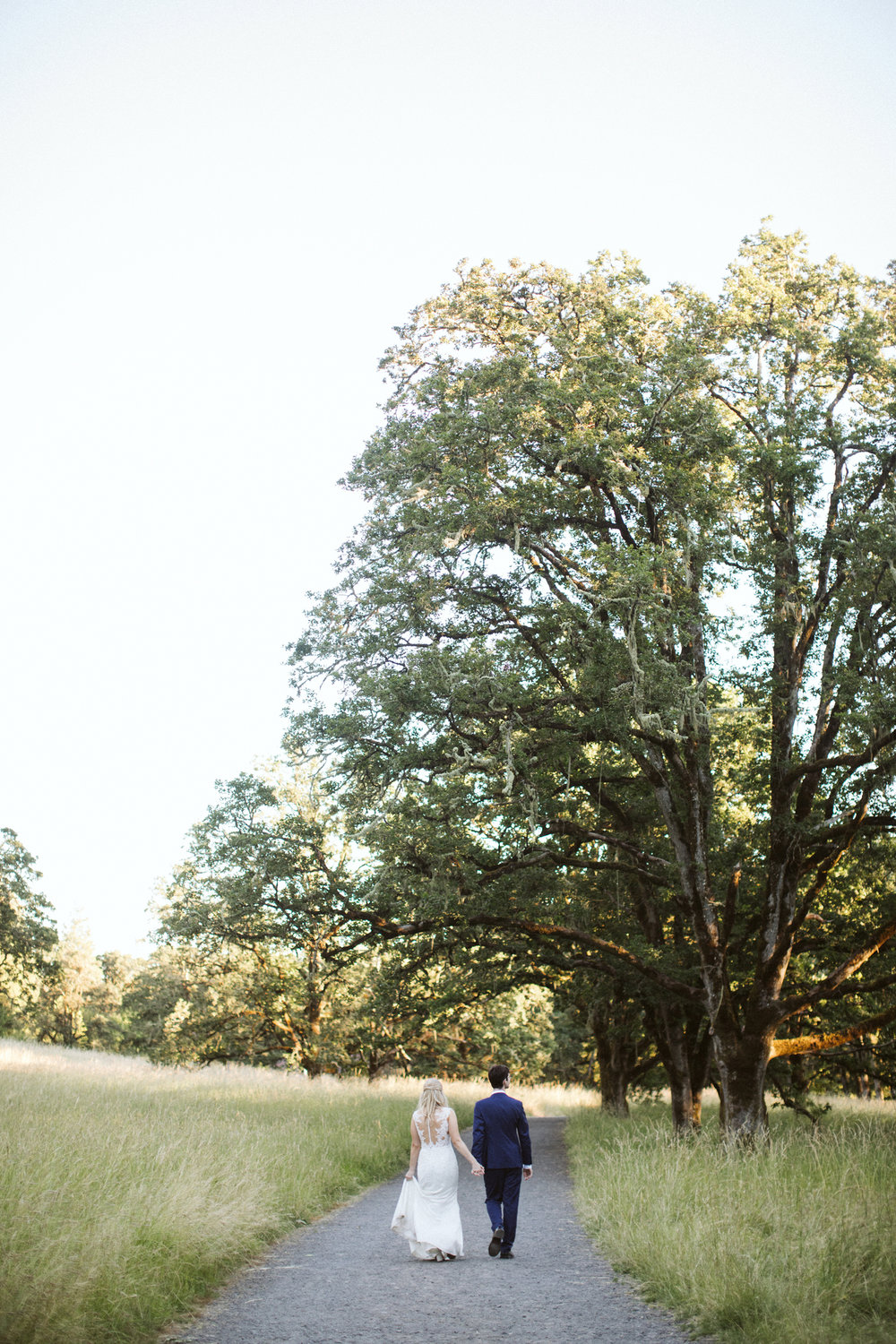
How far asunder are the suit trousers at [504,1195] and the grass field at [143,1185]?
2.07 metres

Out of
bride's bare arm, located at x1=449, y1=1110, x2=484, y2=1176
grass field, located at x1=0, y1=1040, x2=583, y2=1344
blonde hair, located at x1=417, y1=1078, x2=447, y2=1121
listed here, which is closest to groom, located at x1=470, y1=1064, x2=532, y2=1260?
bride's bare arm, located at x1=449, y1=1110, x2=484, y2=1176

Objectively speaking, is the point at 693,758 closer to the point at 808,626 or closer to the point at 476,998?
the point at 808,626

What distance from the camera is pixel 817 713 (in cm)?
A: 1475

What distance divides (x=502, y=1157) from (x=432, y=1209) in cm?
75

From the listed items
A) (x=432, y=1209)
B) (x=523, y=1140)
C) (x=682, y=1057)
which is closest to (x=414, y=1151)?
(x=432, y=1209)

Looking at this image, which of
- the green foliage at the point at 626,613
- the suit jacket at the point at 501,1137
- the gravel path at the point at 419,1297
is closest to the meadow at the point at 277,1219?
the gravel path at the point at 419,1297

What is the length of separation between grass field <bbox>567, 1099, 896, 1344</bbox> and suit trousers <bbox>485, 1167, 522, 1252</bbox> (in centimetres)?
88

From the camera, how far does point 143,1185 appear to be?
695cm

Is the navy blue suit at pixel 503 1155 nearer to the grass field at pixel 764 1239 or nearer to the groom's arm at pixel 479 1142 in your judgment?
the groom's arm at pixel 479 1142

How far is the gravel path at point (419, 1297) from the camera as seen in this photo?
17.5 ft

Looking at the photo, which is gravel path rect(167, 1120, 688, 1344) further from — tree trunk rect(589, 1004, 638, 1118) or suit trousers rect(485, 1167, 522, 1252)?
tree trunk rect(589, 1004, 638, 1118)

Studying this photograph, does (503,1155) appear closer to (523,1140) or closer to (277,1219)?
(523,1140)

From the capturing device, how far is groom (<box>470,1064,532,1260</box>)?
8273mm

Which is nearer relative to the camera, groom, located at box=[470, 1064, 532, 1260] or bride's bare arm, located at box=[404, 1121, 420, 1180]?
groom, located at box=[470, 1064, 532, 1260]
